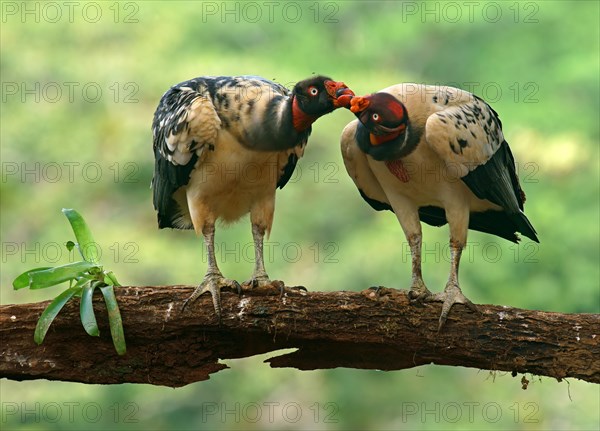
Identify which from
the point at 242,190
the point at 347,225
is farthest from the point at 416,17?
the point at 242,190

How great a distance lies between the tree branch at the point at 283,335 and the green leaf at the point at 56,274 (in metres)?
0.14

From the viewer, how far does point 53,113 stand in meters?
9.64

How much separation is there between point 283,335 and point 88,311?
997mm

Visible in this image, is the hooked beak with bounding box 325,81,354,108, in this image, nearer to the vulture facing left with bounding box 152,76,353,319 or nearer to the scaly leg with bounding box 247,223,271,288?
the vulture facing left with bounding box 152,76,353,319

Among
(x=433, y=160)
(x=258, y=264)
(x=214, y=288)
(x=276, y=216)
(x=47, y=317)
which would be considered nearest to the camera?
(x=47, y=317)

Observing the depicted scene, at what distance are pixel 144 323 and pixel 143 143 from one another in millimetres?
4575

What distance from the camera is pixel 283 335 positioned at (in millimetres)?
4879

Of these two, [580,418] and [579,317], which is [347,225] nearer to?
[580,418]

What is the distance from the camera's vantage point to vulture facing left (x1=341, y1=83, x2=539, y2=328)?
4969 millimetres

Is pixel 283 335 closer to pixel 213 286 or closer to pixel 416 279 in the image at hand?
pixel 213 286

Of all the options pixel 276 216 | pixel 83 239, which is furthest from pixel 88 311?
pixel 276 216

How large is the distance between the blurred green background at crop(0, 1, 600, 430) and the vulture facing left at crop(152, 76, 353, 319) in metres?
3.54

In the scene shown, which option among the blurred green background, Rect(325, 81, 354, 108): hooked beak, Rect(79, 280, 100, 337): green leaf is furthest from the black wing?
the blurred green background

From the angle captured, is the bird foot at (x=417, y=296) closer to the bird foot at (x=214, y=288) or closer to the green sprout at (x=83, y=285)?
the bird foot at (x=214, y=288)
